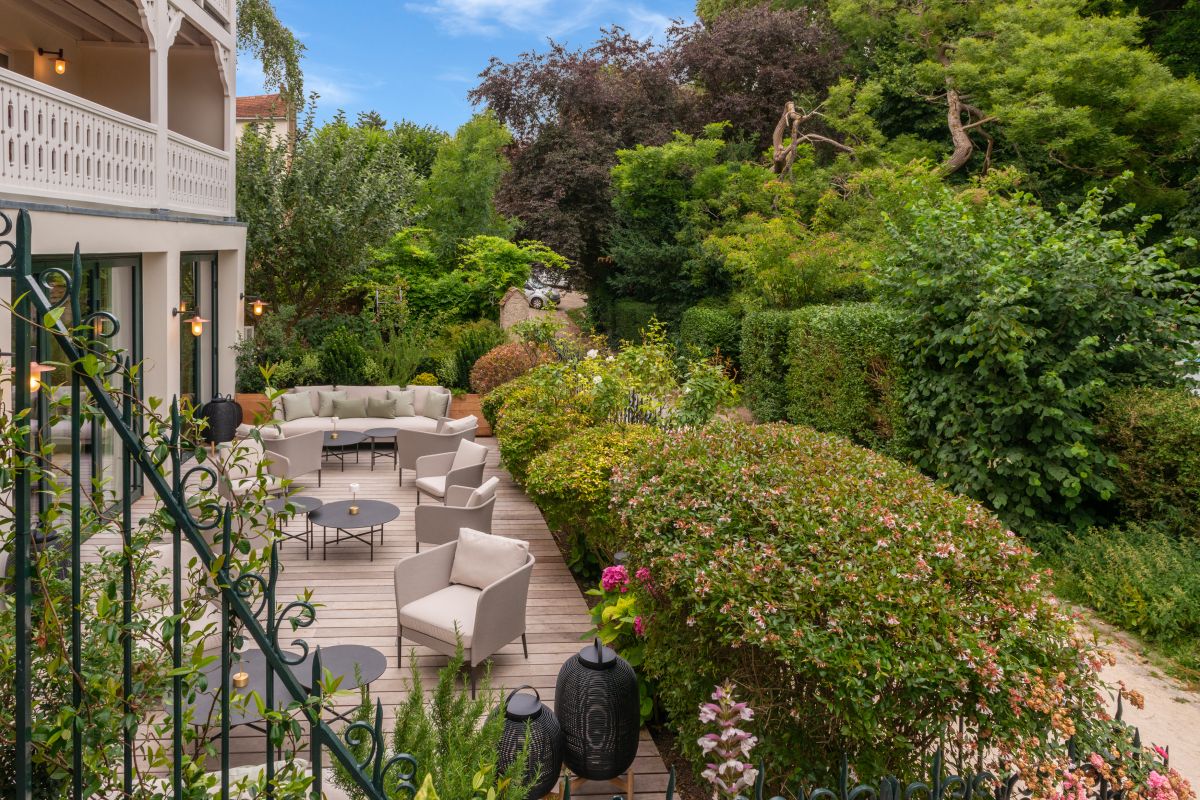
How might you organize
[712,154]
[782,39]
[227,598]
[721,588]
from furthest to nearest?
1. [782,39]
2. [712,154]
3. [721,588]
4. [227,598]

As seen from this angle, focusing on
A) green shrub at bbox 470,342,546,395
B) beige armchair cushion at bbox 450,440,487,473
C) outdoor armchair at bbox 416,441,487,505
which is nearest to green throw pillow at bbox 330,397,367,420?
green shrub at bbox 470,342,546,395

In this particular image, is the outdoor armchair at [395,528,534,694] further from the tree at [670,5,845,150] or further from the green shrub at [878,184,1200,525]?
the tree at [670,5,845,150]

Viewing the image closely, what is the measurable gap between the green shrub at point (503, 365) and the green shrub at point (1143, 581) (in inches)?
336

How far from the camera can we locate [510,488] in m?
12.1

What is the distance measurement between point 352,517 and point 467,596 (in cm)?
245

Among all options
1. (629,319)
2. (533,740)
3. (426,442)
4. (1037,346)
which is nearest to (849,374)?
(1037,346)

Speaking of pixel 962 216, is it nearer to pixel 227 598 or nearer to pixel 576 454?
pixel 576 454

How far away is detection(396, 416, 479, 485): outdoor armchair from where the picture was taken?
12102mm

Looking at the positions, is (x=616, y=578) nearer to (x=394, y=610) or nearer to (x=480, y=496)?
(x=394, y=610)

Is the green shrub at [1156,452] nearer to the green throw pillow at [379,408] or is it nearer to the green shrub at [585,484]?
the green shrub at [585,484]

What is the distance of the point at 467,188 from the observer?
80.4ft

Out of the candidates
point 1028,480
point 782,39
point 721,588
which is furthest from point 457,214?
point 721,588

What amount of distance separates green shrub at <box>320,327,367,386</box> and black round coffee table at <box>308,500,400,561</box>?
639 cm

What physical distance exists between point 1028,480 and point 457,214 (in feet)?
62.1
